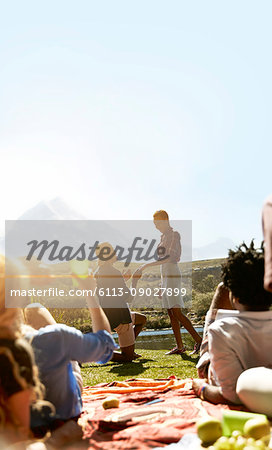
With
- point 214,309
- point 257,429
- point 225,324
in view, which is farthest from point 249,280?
point 257,429

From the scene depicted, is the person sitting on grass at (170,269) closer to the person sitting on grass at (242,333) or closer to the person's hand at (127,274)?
the person's hand at (127,274)

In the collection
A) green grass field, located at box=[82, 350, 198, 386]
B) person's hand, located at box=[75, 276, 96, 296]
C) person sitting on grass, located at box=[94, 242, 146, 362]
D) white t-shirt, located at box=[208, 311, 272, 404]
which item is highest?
Answer: person's hand, located at box=[75, 276, 96, 296]

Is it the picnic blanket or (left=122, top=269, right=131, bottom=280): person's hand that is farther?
(left=122, top=269, right=131, bottom=280): person's hand

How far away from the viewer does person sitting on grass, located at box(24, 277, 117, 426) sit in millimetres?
2658

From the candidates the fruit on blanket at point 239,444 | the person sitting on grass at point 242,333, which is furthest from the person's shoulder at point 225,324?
the fruit on blanket at point 239,444

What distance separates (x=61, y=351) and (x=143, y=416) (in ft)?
3.44

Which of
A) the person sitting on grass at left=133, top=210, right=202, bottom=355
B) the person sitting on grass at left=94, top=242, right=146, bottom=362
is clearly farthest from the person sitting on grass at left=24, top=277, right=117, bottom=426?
the person sitting on grass at left=133, top=210, right=202, bottom=355

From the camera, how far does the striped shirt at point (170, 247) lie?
756 centimetres

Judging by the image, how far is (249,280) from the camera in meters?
3.33

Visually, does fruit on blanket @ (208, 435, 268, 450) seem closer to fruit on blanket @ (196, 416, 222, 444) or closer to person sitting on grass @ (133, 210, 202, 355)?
fruit on blanket @ (196, 416, 222, 444)

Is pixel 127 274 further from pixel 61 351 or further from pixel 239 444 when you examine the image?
pixel 239 444

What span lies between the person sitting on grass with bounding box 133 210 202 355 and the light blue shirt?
14.8 feet

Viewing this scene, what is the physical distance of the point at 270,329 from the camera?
3.28 meters

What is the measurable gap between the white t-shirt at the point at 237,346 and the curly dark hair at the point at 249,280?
88 millimetres
